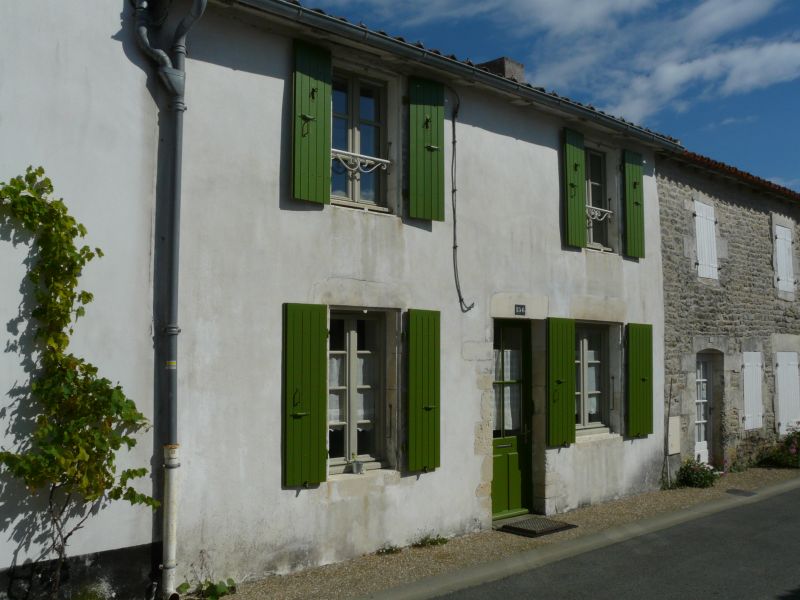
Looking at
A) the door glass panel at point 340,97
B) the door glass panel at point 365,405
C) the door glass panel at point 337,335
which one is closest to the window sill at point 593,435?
the door glass panel at point 365,405

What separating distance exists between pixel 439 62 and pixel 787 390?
9077mm

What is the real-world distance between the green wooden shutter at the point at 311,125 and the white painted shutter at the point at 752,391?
817 centimetres

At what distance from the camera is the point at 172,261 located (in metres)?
5.18

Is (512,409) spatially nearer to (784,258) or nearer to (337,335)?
(337,335)

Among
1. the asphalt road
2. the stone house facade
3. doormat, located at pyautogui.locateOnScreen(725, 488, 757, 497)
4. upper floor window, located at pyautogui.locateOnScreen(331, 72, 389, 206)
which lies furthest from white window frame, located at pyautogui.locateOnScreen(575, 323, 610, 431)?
upper floor window, located at pyautogui.locateOnScreen(331, 72, 389, 206)

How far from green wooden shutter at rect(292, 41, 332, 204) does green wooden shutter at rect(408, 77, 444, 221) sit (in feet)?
3.08

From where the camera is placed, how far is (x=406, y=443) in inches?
261

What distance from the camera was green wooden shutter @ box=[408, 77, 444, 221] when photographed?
22.4 feet

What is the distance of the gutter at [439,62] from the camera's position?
5.66 metres

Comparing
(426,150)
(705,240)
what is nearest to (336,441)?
(426,150)

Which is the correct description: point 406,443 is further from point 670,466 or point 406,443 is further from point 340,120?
point 670,466

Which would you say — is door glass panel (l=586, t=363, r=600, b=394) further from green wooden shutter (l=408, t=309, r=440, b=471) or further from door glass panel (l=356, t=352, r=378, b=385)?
door glass panel (l=356, t=352, r=378, b=385)

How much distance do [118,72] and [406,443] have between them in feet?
12.2

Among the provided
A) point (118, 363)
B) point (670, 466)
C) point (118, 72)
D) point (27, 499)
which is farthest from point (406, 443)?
point (670, 466)
